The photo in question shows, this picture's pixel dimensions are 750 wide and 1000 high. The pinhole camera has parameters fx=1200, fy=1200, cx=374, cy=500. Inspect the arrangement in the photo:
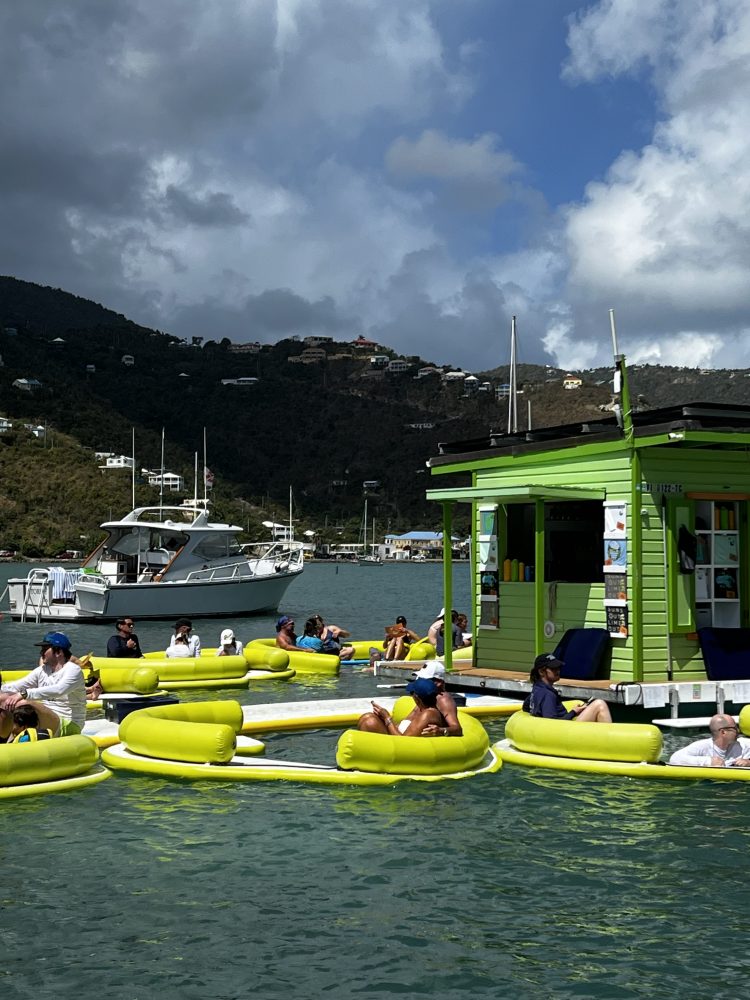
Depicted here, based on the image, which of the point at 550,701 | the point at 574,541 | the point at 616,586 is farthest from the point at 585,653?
the point at 550,701

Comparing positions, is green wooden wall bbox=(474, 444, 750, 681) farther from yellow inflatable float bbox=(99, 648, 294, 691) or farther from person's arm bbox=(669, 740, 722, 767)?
yellow inflatable float bbox=(99, 648, 294, 691)

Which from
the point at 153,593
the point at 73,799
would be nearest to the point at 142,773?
the point at 73,799

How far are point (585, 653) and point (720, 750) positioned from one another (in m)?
4.32

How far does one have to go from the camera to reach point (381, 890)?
959 cm

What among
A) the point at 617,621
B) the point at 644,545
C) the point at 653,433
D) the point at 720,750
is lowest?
the point at 720,750

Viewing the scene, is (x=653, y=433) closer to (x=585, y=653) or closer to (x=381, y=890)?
(x=585, y=653)

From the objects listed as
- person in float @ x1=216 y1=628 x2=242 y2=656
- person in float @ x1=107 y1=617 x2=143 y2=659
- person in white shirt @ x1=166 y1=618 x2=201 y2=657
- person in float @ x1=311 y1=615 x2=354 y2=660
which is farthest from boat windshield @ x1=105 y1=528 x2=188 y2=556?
person in float @ x1=107 y1=617 x2=143 y2=659

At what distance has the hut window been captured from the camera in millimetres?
18672

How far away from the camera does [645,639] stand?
17312 mm

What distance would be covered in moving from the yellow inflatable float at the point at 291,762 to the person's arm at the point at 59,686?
32.5 inches

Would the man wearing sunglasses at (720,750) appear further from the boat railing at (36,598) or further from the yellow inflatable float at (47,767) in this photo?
the boat railing at (36,598)

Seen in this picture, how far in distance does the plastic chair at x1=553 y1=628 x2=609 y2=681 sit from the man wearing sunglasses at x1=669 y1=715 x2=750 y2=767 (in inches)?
152

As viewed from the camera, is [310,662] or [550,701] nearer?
[550,701]

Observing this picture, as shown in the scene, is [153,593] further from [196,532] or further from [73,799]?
[73,799]
